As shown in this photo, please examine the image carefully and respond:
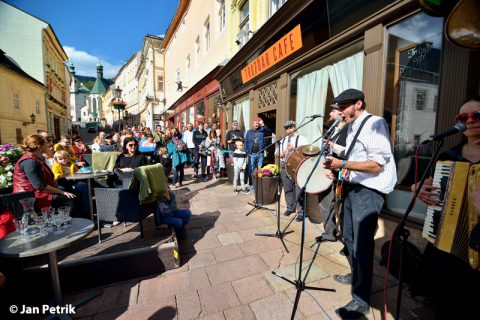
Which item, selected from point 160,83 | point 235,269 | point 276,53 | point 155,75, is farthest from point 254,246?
point 160,83

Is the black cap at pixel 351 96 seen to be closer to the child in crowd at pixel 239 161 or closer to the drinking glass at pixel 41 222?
the drinking glass at pixel 41 222

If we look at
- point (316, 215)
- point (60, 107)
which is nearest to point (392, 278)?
point (316, 215)

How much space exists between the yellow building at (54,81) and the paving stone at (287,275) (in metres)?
30.0

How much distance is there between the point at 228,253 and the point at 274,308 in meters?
1.10

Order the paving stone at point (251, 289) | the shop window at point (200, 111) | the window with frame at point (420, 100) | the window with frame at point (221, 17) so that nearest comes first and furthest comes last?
the paving stone at point (251, 289) < the window with frame at point (420, 100) < the window with frame at point (221, 17) < the shop window at point (200, 111)

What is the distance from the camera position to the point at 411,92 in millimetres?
2799

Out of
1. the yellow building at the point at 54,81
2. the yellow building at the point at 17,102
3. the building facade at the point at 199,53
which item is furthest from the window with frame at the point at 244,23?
the yellow building at the point at 54,81

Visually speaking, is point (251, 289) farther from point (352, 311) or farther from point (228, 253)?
point (352, 311)

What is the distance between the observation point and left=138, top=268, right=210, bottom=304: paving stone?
90.0 inches

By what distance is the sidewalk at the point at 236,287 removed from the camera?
6.79ft

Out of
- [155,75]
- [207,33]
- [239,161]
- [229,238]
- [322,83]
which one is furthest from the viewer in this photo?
[155,75]

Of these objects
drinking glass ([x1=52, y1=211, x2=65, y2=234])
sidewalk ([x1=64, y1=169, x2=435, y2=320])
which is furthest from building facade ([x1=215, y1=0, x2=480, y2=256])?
drinking glass ([x1=52, y1=211, x2=65, y2=234])

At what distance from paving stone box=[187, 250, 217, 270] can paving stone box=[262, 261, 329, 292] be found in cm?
76

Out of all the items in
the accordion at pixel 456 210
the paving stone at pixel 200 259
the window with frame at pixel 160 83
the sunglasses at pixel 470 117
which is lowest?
the paving stone at pixel 200 259
